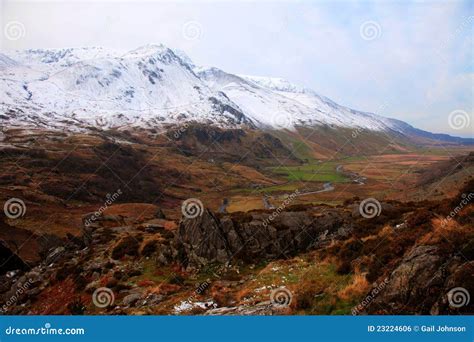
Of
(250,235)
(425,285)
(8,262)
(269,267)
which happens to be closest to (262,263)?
(269,267)

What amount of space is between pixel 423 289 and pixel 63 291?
82.8 ft

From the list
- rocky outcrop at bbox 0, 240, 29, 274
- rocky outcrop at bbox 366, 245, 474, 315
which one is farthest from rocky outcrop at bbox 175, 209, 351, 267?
rocky outcrop at bbox 0, 240, 29, 274

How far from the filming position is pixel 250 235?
96.5 feet

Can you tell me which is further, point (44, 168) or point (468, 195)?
point (44, 168)

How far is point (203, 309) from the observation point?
19609 millimetres

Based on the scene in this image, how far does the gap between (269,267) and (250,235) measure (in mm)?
4433

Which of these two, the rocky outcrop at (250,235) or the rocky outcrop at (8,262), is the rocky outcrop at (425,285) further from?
the rocky outcrop at (8,262)

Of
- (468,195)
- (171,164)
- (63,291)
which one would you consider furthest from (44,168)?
(468,195)

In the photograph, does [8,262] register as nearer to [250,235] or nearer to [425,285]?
[250,235]

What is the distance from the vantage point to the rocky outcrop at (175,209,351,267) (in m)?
27.8

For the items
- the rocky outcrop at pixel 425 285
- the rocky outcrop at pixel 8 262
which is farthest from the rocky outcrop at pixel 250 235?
the rocky outcrop at pixel 8 262

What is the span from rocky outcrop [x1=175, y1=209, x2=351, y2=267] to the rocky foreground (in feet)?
0.27

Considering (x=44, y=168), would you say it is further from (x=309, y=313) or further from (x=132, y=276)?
(x=309, y=313)

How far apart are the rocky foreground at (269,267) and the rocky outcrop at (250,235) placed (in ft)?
0.27
